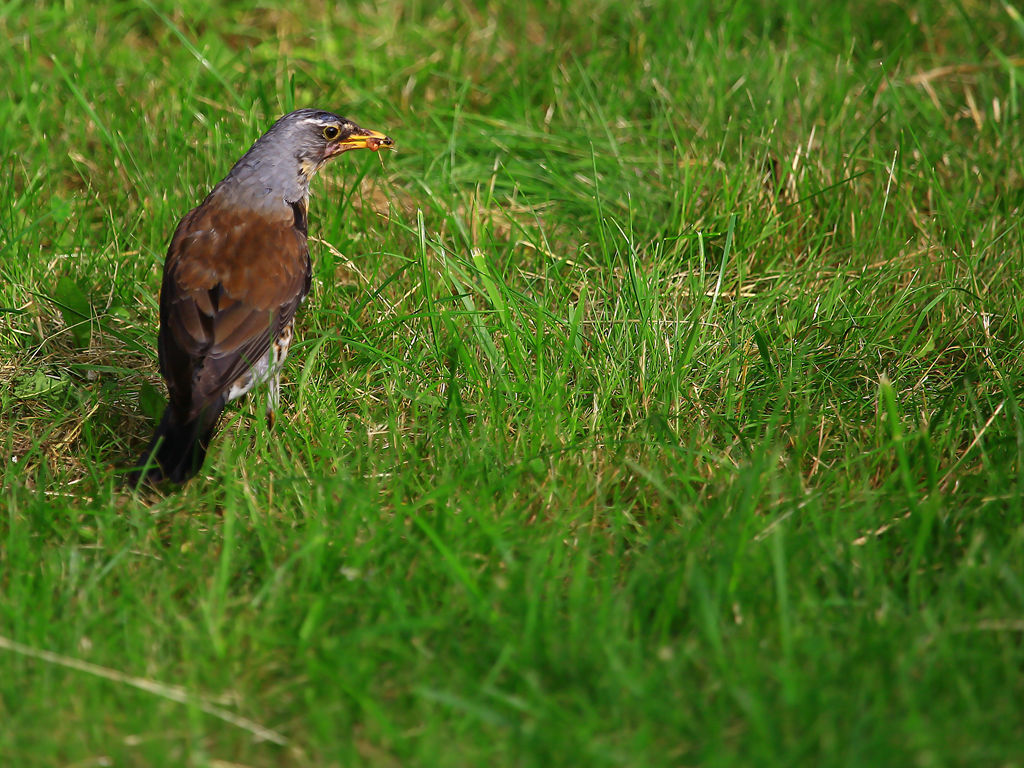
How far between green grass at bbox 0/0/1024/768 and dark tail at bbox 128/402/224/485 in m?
0.09

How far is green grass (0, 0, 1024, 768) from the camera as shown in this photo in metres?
2.78

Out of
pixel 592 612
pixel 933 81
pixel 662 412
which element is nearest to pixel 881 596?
pixel 592 612

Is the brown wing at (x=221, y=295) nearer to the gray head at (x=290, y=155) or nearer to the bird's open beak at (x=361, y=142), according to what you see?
the gray head at (x=290, y=155)

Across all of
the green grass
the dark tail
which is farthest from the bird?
the green grass

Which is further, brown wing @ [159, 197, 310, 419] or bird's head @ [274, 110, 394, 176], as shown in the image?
bird's head @ [274, 110, 394, 176]

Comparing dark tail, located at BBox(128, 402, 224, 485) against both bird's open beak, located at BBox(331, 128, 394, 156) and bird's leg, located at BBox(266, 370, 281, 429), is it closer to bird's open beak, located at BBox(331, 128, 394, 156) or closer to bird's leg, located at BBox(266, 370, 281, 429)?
bird's leg, located at BBox(266, 370, 281, 429)

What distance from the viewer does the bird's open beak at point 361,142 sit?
15.3 feet

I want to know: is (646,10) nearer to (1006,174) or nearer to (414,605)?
(1006,174)

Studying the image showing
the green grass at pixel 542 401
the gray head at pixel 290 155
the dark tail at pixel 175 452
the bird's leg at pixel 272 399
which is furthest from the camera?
the gray head at pixel 290 155

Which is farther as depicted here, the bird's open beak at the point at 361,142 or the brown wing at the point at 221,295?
the bird's open beak at the point at 361,142

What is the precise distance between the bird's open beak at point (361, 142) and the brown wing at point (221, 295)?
46 centimetres

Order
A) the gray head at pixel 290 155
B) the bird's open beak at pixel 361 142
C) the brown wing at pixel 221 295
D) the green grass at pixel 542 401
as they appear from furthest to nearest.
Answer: the bird's open beak at pixel 361 142, the gray head at pixel 290 155, the brown wing at pixel 221 295, the green grass at pixel 542 401

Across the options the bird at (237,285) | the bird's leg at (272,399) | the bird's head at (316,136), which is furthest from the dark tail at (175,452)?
the bird's head at (316,136)

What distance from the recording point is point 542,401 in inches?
150
